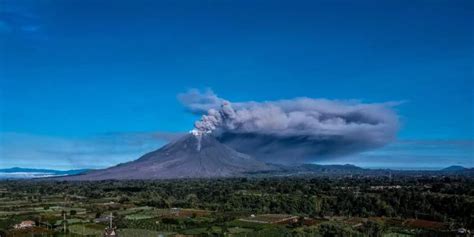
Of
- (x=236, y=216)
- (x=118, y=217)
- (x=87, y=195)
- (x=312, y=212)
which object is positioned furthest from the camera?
(x=87, y=195)

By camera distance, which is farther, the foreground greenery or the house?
the house

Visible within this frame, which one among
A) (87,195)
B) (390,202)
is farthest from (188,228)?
(87,195)

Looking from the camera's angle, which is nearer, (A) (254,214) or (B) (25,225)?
(B) (25,225)

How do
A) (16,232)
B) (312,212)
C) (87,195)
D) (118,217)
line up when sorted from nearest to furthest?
1. (16,232)
2. (118,217)
3. (312,212)
4. (87,195)

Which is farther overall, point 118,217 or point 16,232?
point 118,217

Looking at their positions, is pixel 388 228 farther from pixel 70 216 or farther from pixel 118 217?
pixel 70 216

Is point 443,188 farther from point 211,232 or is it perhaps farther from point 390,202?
point 211,232

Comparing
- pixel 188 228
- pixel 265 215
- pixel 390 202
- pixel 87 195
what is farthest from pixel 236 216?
pixel 87 195

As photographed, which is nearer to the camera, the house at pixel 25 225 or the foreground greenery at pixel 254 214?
the foreground greenery at pixel 254 214

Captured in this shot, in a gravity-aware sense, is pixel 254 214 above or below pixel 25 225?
below
